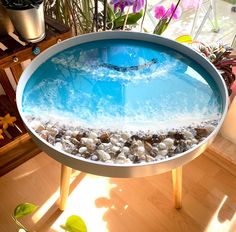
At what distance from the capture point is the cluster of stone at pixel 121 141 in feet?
2.29

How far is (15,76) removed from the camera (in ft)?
3.45

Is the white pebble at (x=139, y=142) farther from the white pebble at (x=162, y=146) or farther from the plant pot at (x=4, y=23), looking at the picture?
the plant pot at (x=4, y=23)

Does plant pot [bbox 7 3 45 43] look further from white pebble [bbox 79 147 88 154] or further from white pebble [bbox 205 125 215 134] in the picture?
white pebble [bbox 205 125 215 134]

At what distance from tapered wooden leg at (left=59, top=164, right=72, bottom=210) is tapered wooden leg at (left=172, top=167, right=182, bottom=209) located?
0.34m

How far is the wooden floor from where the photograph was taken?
1108 millimetres

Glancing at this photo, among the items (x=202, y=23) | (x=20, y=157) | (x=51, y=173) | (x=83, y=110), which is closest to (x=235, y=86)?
(x=202, y=23)

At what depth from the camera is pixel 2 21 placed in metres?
0.98

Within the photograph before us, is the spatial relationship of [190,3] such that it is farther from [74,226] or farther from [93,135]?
[74,226]

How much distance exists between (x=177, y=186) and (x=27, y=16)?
0.74 meters

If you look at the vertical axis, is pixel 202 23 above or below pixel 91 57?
below

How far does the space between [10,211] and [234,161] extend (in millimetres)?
943

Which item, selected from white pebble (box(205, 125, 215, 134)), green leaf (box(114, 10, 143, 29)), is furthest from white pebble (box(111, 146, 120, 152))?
green leaf (box(114, 10, 143, 29))

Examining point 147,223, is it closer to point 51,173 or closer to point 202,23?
point 51,173

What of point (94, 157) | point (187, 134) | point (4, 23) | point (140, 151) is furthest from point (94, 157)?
point (4, 23)
